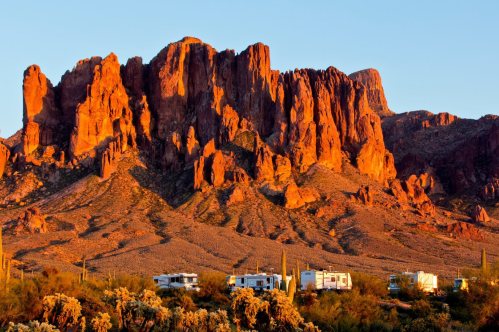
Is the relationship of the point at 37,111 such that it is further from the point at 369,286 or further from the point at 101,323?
the point at 101,323

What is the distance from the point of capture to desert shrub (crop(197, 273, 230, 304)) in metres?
66.8

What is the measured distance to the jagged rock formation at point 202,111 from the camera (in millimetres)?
147375

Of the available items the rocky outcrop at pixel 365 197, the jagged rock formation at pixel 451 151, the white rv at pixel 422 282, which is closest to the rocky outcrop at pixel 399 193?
the rocky outcrop at pixel 365 197

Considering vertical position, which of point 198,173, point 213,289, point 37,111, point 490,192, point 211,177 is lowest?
point 213,289

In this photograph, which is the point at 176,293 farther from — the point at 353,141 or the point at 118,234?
the point at 353,141

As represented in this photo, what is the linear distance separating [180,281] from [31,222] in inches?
2012

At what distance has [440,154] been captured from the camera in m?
179

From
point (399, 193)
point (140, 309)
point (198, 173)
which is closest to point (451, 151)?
point (399, 193)

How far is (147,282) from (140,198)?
68544 mm

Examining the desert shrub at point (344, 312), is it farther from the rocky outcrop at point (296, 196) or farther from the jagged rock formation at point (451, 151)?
the jagged rock formation at point (451, 151)

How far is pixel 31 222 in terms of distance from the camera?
380 ft

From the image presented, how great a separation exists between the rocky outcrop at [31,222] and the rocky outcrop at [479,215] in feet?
263

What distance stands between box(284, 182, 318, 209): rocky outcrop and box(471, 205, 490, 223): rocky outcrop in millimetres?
31522

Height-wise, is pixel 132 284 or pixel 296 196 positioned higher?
pixel 296 196
